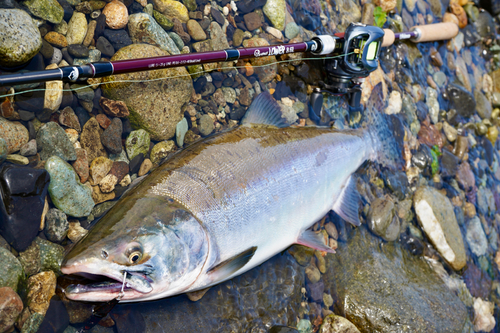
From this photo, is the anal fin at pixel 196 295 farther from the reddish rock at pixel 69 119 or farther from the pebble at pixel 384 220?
the pebble at pixel 384 220

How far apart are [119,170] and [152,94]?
73 centimetres

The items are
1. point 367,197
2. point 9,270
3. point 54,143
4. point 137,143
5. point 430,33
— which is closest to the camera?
point 9,270

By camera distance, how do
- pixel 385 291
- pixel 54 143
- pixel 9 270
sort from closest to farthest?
pixel 9 270 < pixel 54 143 < pixel 385 291

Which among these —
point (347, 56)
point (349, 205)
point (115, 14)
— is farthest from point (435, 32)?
point (115, 14)

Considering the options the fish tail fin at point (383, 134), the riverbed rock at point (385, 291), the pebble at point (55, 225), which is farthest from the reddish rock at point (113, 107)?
the fish tail fin at point (383, 134)

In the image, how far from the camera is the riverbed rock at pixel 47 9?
106 inches

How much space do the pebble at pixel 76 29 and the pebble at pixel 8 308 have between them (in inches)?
74.8

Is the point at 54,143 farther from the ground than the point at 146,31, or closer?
closer

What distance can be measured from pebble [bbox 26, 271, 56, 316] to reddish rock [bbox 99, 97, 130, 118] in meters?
1.30

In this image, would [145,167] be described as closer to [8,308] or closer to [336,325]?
[8,308]

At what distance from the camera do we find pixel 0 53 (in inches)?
93.9

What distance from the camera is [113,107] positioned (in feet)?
9.63

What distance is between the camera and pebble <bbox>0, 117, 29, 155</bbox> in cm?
242

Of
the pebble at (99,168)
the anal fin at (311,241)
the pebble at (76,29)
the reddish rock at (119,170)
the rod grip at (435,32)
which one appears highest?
the pebble at (76,29)
